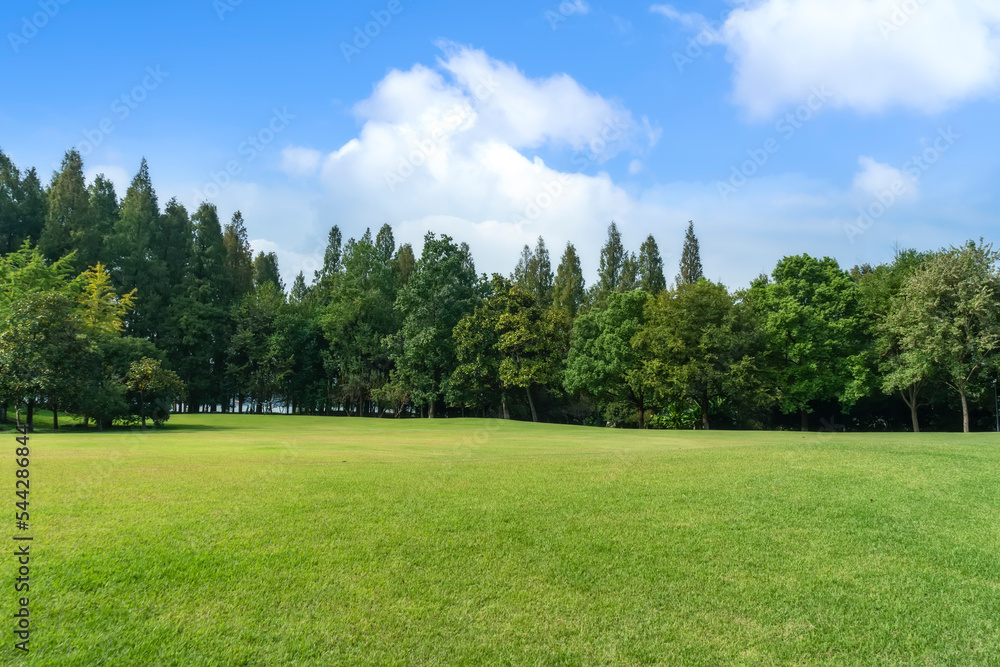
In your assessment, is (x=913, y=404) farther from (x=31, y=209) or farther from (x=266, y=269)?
(x=31, y=209)

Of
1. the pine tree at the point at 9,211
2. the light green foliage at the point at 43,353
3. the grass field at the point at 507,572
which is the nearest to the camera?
the grass field at the point at 507,572

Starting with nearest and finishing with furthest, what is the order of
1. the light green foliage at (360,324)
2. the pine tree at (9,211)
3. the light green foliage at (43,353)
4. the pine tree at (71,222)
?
1. the light green foliage at (43,353)
2. the pine tree at (71,222)
3. the light green foliage at (360,324)
4. the pine tree at (9,211)

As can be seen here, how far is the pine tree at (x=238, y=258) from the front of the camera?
2921 inches

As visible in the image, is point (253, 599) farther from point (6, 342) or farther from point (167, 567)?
point (6, 342)

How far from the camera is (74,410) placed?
31.6 metres

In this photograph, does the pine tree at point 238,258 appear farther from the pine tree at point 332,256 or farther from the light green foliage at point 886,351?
the light green foliage at point 886,351

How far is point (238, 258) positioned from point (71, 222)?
1917cm

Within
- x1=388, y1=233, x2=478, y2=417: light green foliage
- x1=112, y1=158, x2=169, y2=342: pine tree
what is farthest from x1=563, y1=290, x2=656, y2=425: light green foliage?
x1=112, y1=158, x2=169, y2=342: pine tree

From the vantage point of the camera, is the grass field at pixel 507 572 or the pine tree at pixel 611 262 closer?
the grass field at pixel 507 572

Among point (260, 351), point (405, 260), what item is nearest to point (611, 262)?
point (405, 260)

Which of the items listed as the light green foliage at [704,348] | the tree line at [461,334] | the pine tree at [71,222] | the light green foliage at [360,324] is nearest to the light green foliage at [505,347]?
the tree line at [461,334]

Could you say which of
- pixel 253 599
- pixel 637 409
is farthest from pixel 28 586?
pixel 637 409

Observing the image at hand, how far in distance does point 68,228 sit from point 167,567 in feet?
232

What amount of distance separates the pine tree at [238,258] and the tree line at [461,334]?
36 cm
